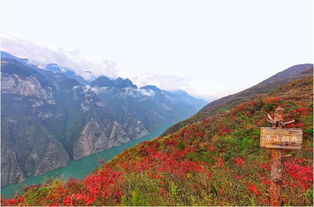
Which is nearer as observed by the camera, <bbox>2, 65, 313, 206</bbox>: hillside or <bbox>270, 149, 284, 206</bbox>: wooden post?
<bbox>270, 149, 284, 206</bbox>: wooden post

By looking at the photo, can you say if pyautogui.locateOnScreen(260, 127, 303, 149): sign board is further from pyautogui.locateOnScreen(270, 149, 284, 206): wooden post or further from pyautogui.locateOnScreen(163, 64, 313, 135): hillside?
pyautogui.locateOnScreen(163, 64, 313, 135): hillside

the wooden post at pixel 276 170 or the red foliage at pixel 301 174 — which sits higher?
the wooden post at pixel 276 170

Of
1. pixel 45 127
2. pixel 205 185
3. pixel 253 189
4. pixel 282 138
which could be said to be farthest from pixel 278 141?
pixel 45 127

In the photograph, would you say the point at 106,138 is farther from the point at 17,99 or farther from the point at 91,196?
the point at 91,196

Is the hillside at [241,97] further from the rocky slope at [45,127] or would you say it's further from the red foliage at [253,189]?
the rocky slope at [45,127]

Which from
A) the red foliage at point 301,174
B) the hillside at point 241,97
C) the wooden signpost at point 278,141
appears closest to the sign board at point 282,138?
the wooden signpost at point 278,141

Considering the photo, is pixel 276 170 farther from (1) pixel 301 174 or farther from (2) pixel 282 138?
(1) pixel 301 174

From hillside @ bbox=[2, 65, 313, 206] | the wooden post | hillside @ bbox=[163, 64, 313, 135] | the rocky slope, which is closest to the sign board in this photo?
the wooden post

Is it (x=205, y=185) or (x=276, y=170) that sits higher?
(x=276, y=170)

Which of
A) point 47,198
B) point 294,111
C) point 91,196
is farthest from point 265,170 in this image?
point 47,198
